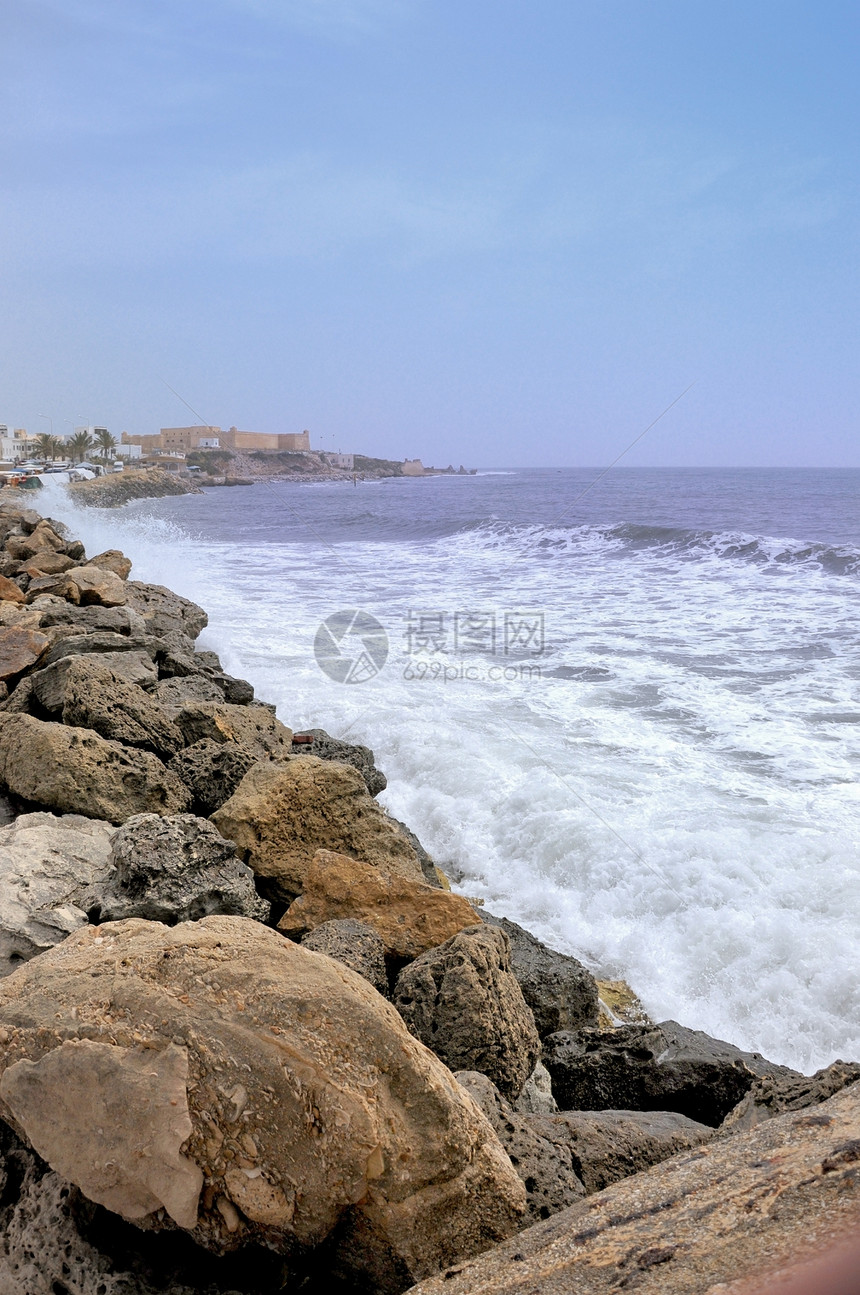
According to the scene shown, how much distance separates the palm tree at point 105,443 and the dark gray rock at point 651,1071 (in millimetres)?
80062

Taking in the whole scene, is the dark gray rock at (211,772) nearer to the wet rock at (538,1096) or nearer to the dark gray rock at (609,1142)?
the wet rock at (538,1096)

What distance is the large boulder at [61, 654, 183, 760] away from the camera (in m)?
4.05

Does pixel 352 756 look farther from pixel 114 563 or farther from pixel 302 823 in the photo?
pixel 114 563

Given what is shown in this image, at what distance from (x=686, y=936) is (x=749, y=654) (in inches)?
233

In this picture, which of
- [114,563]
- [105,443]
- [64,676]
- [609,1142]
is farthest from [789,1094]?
[105,443]

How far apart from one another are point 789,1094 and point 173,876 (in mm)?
1854

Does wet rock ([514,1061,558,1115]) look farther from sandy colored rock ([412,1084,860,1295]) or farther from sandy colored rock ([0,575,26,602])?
sandy colored rock ([0,575,26,602])

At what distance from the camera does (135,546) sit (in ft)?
57.2

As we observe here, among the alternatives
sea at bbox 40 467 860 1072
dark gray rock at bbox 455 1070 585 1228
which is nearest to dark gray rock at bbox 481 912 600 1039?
sea at bbox 40 467 860 1072

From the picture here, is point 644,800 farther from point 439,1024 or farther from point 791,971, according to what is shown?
point 439,1024

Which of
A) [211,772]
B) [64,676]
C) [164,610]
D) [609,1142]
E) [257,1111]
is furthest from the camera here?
[164,610]

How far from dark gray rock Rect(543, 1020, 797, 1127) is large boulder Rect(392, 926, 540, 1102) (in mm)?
223

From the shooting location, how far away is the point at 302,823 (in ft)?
11.5

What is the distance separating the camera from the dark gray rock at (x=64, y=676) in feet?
14.4
